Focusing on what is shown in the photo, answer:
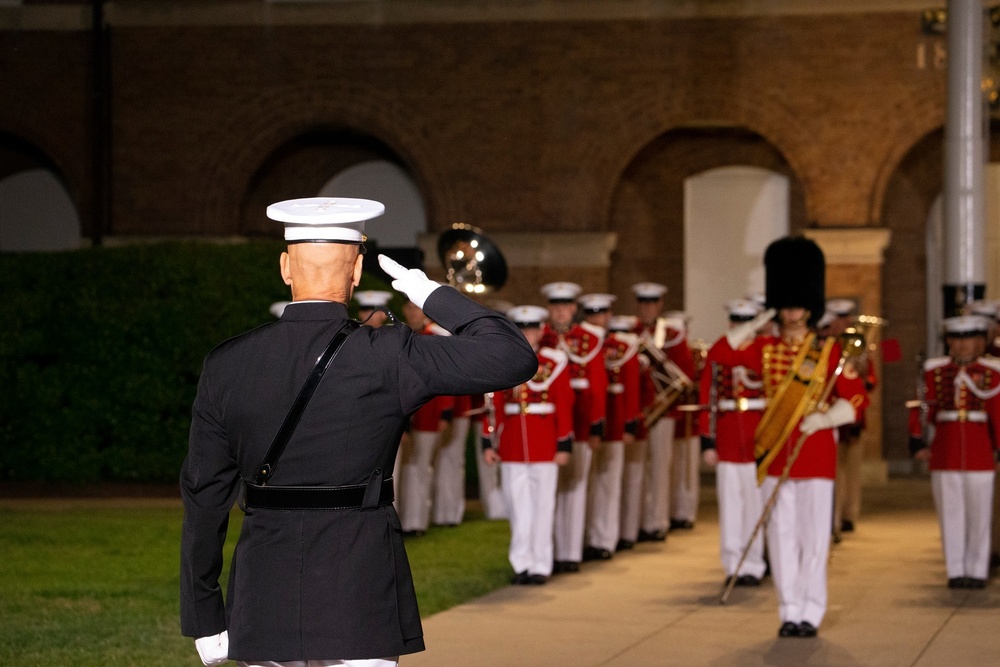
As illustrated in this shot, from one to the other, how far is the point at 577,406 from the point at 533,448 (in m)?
1.31

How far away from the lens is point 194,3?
69.6ft

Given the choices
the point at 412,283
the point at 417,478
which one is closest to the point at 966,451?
the point at 417,478

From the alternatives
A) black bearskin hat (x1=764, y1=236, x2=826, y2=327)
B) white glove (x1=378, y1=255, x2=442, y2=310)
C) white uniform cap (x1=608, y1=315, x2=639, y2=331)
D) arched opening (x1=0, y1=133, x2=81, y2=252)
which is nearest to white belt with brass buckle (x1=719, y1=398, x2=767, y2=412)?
black bearskin hat (x1=764, y1=236, x2=826, y2=327)

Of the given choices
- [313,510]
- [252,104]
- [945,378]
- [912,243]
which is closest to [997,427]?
[945,378]

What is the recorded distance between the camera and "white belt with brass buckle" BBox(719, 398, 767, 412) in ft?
35.1

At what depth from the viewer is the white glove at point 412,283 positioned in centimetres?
412

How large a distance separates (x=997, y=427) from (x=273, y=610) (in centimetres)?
774

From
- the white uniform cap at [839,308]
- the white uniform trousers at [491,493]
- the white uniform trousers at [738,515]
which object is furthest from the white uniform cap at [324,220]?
the white uniform cap at [839,308]

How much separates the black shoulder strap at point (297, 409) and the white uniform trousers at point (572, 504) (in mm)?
7900

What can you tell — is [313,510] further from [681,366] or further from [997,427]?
[681,366]

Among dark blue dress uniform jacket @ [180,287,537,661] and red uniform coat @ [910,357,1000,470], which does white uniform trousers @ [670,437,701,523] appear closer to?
red uniform coat @ [910,357,1000,470]

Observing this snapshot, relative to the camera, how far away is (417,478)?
14.0m

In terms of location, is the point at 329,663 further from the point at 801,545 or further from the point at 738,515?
the point at 738,515

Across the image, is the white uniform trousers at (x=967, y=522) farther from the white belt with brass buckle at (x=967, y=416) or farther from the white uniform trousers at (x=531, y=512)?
the white uniform trousers at (x=531, y=512)
